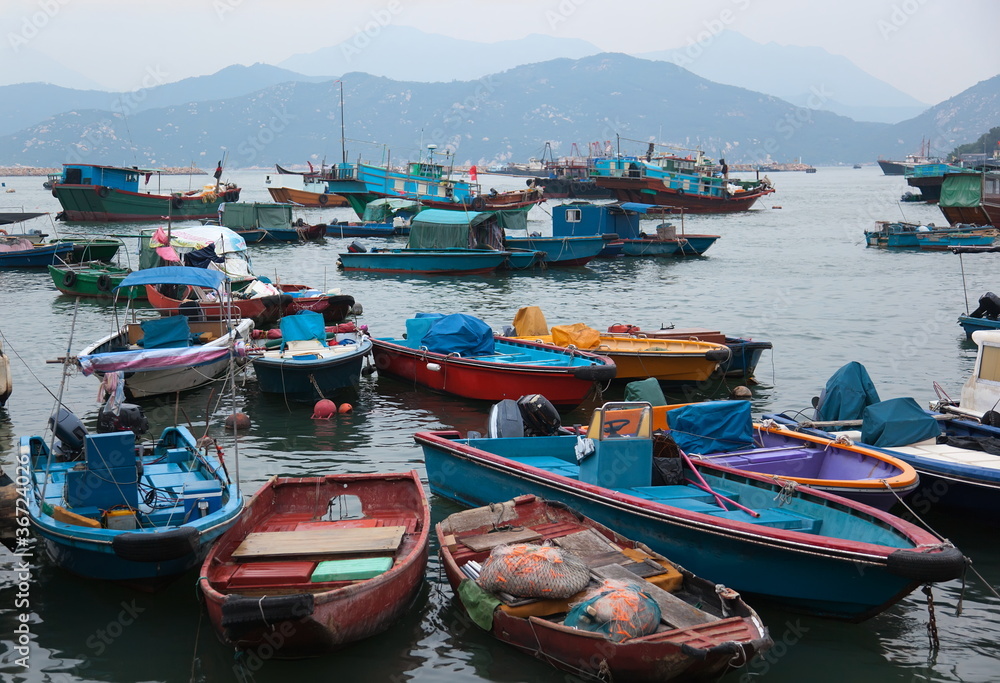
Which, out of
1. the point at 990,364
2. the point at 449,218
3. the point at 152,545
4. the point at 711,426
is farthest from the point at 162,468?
the point at 449,218

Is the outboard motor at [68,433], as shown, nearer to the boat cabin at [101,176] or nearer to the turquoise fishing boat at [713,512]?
the turquoise fishing boat at [713,512]

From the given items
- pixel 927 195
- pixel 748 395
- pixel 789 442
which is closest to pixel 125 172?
pixel 748 395

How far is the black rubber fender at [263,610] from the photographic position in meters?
7.82

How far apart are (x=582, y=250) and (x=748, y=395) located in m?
24.9

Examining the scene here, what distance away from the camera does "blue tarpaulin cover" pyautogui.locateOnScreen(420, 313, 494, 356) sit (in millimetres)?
18516

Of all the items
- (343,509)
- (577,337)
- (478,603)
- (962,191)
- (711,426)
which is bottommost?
(343,509)

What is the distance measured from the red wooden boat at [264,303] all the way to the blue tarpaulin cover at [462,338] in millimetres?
7348

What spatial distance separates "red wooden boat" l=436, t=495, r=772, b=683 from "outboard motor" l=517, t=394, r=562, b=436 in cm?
241

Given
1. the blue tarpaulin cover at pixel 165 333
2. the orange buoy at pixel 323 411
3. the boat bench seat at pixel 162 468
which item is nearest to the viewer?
the boat bench seat at pixel 162 468

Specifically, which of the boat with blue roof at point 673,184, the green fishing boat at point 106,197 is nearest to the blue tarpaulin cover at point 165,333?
the green fishing boat at point 106,197

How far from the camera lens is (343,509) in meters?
12.1

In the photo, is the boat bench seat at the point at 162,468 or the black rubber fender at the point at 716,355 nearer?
the boat bench seat at the point at 162,468

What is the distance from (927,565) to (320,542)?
233 inches

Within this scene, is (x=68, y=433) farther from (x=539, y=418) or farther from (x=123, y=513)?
(x=539, y=418)
